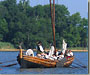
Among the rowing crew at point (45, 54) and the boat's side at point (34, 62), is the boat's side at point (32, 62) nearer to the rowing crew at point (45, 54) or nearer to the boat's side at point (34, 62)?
the boat's side at point (34, 62)

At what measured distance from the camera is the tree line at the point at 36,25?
8138cm

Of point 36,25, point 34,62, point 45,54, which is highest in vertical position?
point 36,25

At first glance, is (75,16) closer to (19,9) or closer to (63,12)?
(63,12)

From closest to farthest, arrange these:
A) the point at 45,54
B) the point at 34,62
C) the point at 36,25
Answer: the point at 34,62 → the point at 45,54 → the point at 36,25

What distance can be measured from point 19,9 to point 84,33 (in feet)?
50.6

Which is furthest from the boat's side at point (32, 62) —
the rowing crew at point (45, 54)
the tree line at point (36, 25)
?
the tree line at point (36, 25)

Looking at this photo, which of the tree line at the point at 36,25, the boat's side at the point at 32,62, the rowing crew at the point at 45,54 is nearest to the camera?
the boat's side at the point at 32,62

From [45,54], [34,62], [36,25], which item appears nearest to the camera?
[34,62]

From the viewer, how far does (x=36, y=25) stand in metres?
84.4

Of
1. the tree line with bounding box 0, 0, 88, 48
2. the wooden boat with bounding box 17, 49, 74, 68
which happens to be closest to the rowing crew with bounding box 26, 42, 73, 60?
the wooden boat with bounding box 17, 49, 74, 68

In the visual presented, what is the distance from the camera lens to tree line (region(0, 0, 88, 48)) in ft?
267

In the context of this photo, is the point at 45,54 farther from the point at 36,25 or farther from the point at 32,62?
the point at 36,25

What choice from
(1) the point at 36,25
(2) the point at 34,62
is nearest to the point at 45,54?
(2) the point at 34,62

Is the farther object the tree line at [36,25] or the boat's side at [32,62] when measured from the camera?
the tree line at [36,25]
